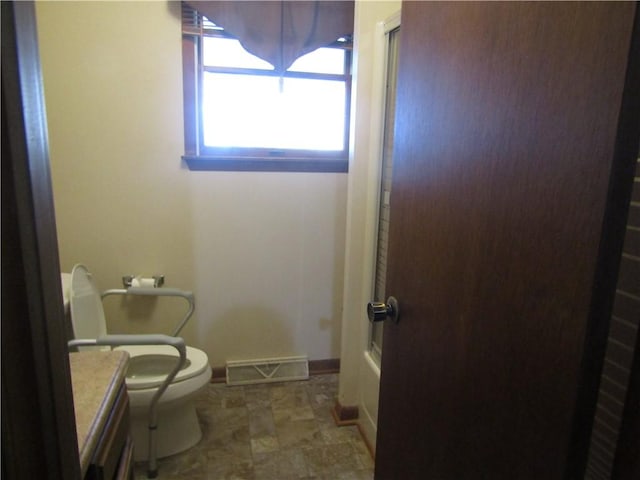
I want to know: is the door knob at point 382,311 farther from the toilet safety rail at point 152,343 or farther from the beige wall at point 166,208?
the beige wall at point 166,208

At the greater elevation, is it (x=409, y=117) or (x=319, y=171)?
(x=409, y=117)

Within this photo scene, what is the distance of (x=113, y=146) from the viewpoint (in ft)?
7.01

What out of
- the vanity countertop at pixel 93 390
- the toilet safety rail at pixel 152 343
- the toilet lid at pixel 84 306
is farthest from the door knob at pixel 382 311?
the toilet lid at pixel 84 306

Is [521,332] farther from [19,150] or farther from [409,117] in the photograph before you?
[19,150]

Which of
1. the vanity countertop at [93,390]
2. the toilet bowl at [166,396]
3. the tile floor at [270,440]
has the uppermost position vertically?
the vanity countertop at [93,390]

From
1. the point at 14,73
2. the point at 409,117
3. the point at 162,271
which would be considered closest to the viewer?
the point at 14,73

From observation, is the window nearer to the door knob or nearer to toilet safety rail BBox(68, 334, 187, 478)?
toilet safety rail BBox(68, 334, 187, 478)

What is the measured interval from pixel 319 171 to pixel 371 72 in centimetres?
68

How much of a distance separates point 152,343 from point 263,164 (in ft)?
3.64

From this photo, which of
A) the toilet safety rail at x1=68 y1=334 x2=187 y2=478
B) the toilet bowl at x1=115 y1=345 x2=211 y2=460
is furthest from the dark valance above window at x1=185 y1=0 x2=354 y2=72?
the toilet bowl at x1=115 y1=345 x2=211 y2=460

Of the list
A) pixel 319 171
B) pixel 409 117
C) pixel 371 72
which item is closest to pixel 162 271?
pixel 319 171

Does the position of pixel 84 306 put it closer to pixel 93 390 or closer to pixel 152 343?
pixel 152 343

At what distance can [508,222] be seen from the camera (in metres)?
0.66

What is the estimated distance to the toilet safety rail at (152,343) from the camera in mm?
1591
